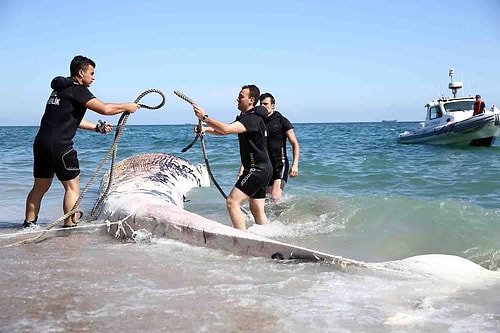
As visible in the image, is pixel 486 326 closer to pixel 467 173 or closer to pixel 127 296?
pixel 127 296

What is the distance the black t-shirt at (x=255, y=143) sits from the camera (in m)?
5.50

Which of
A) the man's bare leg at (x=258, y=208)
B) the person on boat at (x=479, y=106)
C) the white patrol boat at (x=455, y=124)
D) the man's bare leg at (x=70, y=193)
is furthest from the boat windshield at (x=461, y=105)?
the man's bare leg at (x=70, y=193)

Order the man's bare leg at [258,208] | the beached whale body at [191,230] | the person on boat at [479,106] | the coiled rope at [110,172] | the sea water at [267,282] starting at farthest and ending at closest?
the person on boat at [479,106], the man's bare leg at [258,208], the coiled rope at [110,172], the beached whale body at [191,230], the sea water at [267,282]

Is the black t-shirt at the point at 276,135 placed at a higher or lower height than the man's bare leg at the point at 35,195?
higher

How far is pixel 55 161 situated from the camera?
18.0 feet

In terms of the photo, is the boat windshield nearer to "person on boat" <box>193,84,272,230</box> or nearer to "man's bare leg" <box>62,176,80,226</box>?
"person on boat" <box>193,84,272,230</box>

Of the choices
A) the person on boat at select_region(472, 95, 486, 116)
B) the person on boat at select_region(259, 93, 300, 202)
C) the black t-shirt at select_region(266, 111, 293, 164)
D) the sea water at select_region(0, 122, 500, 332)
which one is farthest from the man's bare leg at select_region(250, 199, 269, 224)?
the person on boat at select_region(472, 95, 486, 116)

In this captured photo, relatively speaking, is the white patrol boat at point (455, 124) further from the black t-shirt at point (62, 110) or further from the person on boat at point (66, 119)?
the black t-shirt at point (62, 110)

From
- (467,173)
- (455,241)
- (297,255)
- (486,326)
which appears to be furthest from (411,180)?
(486,326)

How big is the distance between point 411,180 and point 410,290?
7.86m

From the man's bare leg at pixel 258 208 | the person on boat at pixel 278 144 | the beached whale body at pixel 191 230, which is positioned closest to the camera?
the beached whale body at pixel 191 230

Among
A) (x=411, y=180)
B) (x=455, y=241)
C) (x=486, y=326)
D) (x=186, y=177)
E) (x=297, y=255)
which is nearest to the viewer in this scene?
(x=486, y=326)

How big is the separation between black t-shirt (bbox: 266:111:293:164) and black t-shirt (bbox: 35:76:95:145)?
265 cm

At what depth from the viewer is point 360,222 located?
6.98 meters
